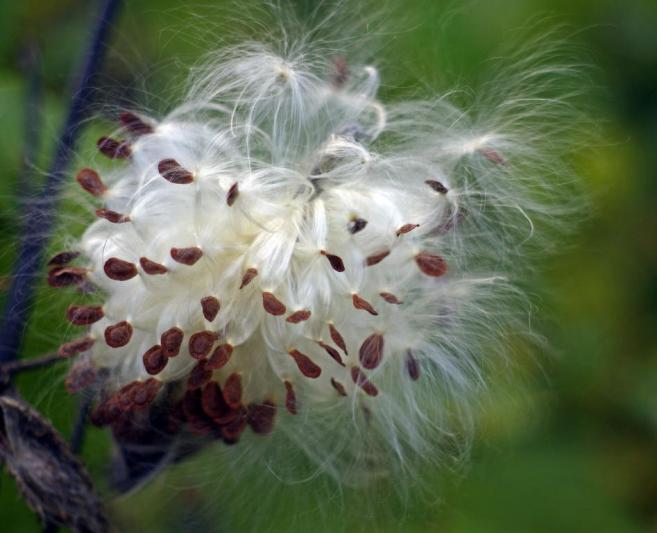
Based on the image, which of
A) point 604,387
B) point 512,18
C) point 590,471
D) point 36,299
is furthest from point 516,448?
point 36,299

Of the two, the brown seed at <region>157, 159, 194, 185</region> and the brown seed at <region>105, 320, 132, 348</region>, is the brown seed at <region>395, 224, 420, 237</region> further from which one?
the brown seed at <region>105, 320, 132, 348</region>

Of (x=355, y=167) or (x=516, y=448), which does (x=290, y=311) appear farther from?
(x=516, y=448)

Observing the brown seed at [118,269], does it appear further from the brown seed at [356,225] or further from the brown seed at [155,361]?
the brown seed at [356,225]

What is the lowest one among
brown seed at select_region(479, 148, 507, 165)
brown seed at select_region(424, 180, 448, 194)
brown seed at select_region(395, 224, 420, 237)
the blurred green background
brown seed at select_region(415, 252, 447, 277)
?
the blurred green background

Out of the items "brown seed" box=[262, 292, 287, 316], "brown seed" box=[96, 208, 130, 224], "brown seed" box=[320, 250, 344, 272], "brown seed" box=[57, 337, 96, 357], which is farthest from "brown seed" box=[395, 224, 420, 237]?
"brown seed" box=[57, 337, 96, 357]

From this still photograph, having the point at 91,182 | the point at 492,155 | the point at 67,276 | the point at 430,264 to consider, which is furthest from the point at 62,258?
the point at 492,155

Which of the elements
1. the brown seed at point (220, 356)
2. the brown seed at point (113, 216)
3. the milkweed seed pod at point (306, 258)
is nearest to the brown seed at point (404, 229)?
the milkweed seed pod at point (306, 258)

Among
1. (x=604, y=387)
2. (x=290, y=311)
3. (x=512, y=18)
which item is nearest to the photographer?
(x=290, y=311)
